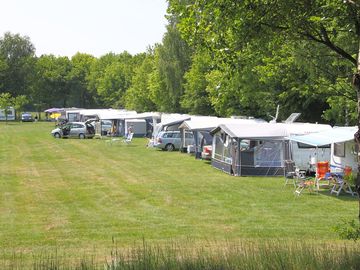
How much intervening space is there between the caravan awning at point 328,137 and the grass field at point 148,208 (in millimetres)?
1758

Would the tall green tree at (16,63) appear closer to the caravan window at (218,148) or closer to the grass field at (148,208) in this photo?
the grass field at (148,208)

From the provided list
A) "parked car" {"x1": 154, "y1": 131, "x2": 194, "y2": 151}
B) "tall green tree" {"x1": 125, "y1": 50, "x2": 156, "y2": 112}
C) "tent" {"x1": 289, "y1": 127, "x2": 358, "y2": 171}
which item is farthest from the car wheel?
"tall green tree" {"x1": 125, "y1": 50, "x2": 156, "y2": 112}

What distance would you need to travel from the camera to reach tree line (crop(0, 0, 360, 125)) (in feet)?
21.0

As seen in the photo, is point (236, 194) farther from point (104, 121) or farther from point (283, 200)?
point (104, 121)

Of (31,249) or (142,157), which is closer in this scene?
(31,249)

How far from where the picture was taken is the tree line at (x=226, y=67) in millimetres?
6414

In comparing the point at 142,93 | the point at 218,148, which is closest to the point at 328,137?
the point at 218,148

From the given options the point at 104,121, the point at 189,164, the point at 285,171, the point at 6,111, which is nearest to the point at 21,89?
the point at 6,111

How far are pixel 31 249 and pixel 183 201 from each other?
6.38m

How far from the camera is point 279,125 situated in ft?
73.3

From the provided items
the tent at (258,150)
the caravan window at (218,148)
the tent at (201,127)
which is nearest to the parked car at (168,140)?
the tent at (201,127)

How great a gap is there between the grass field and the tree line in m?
3.25

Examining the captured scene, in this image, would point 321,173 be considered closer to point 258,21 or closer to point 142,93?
point 258,21

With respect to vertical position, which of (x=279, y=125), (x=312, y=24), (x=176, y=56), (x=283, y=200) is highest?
(x=176, y=56)
